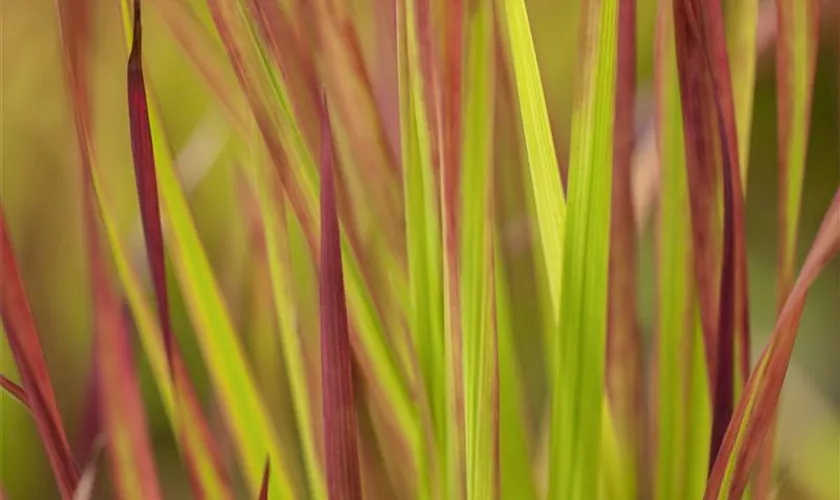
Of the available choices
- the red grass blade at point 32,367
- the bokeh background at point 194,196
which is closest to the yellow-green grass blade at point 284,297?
the bokeh background at point 194,196

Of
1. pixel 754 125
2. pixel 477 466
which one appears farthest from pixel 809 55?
pixel 477 466

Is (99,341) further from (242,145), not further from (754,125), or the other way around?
(754,125)

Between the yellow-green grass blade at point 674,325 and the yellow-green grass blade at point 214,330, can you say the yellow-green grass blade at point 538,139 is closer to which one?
the yellow-green grass blade at point 674,325

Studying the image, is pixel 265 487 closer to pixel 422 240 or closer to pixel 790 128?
pixel 422 240

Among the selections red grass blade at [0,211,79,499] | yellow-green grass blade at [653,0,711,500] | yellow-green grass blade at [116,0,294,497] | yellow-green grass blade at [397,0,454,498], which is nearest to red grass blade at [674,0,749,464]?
yellow-green grass blade at [653,0,711,500]

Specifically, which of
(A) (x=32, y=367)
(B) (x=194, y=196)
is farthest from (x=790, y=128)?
(A) (x=32, y=367)
